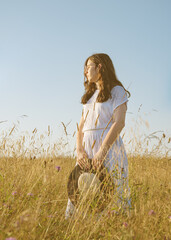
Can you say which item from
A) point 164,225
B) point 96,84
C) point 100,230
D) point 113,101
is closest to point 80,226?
point 100,230

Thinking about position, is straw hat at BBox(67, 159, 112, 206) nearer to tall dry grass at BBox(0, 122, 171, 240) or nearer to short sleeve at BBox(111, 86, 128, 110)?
tall dry grass at BBox(0, 122, 171, 240)

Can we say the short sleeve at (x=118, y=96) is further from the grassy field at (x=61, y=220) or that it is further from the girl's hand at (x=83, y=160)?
the grassy field at (x=61, y=220)

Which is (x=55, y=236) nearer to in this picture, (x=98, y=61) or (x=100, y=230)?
(x=100, y=230)

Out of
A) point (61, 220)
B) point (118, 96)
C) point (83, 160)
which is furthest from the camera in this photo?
point (118, 96)

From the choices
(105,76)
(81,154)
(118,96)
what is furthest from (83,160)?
(105,76)

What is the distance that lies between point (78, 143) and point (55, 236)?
1.06 m

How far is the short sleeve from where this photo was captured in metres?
2.39

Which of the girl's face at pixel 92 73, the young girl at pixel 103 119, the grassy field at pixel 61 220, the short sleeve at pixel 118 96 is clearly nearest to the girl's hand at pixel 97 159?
the young girl at pixel 103 119

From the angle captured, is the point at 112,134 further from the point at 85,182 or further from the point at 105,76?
the point at 105,76

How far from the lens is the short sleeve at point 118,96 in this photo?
2393 millimetres

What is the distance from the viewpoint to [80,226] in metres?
1.65

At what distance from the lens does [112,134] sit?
228 centimetres

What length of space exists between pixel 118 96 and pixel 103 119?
0.26 m

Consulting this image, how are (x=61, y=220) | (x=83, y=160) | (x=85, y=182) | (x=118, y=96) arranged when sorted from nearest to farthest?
(x=61, y=220) → (x=85, y=182) → (x=83, y=160) → (x=118, y=96)
